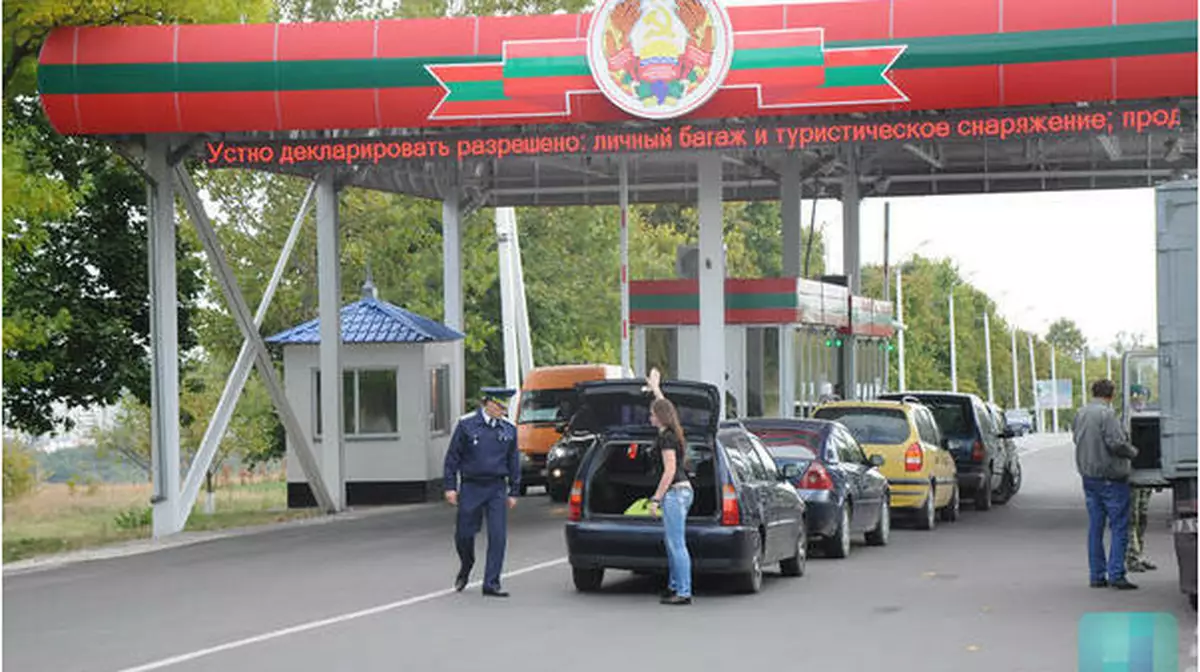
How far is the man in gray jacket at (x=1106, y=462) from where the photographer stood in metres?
17.3

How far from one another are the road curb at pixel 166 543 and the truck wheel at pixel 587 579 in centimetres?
774

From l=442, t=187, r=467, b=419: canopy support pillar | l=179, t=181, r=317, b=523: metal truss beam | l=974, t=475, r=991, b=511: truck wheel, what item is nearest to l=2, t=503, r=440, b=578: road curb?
l=179, t=181, r=317, b=523: metal truss beam

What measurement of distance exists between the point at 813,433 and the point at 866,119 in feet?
22.2

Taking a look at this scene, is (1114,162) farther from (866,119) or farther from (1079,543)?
(1079,543)

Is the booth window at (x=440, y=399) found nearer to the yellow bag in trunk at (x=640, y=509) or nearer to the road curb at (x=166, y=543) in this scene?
the road curb at (x=166, y=543)

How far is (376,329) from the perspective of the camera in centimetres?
3731

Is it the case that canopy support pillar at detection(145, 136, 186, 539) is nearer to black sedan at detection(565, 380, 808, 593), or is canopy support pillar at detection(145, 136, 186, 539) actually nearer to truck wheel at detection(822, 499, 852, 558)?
truck wheel at detection(822, 499, 852, 558)

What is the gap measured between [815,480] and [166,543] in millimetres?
10242

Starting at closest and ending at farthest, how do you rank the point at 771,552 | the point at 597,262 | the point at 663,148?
the point at 771,552 → the point at 663,148 → the point at 597,262

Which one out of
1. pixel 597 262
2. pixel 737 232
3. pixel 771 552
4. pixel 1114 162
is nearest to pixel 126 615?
pixel 771 552

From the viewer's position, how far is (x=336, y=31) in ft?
88.8

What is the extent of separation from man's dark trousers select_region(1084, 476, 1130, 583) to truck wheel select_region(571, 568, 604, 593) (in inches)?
163

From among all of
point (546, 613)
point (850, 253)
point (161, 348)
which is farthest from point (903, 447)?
point (850, 253)

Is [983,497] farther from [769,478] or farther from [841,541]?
[769,478]
